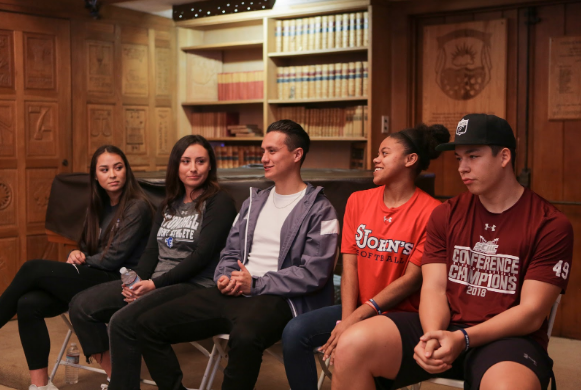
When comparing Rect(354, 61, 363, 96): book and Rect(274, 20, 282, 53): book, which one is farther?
Rect(274, 20, 282, 53): book

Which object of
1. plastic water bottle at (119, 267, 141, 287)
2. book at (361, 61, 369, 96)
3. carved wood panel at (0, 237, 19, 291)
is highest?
book at (361, 61, 369, 96)

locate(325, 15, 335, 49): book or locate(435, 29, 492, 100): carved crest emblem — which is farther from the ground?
locate(325, 15, 335, 49): book

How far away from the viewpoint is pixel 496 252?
78.0 inches

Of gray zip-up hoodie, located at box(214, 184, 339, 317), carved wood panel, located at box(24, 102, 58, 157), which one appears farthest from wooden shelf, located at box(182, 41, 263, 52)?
gray zip-up hoodie, located at box(214, 184, 339, 317)

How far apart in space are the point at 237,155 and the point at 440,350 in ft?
13.0

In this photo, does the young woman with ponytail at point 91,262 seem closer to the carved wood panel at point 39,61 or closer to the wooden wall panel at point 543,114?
the carved wood panel at point 39,61

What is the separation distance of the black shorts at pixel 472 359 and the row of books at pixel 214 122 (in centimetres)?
385

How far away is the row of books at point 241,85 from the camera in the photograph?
18.0 feet

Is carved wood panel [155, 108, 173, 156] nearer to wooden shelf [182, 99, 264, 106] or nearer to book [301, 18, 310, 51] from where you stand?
wooden shelf [182, 99, 264, 106]

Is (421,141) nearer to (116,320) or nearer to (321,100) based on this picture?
(116,320)

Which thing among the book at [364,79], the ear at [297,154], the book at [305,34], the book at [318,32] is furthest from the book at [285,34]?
the ear at [297,154]

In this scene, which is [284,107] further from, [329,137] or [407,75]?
[407,75]

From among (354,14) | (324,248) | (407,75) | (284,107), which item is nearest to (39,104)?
(284,107)

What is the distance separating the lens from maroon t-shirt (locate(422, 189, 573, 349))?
6.26 ft
